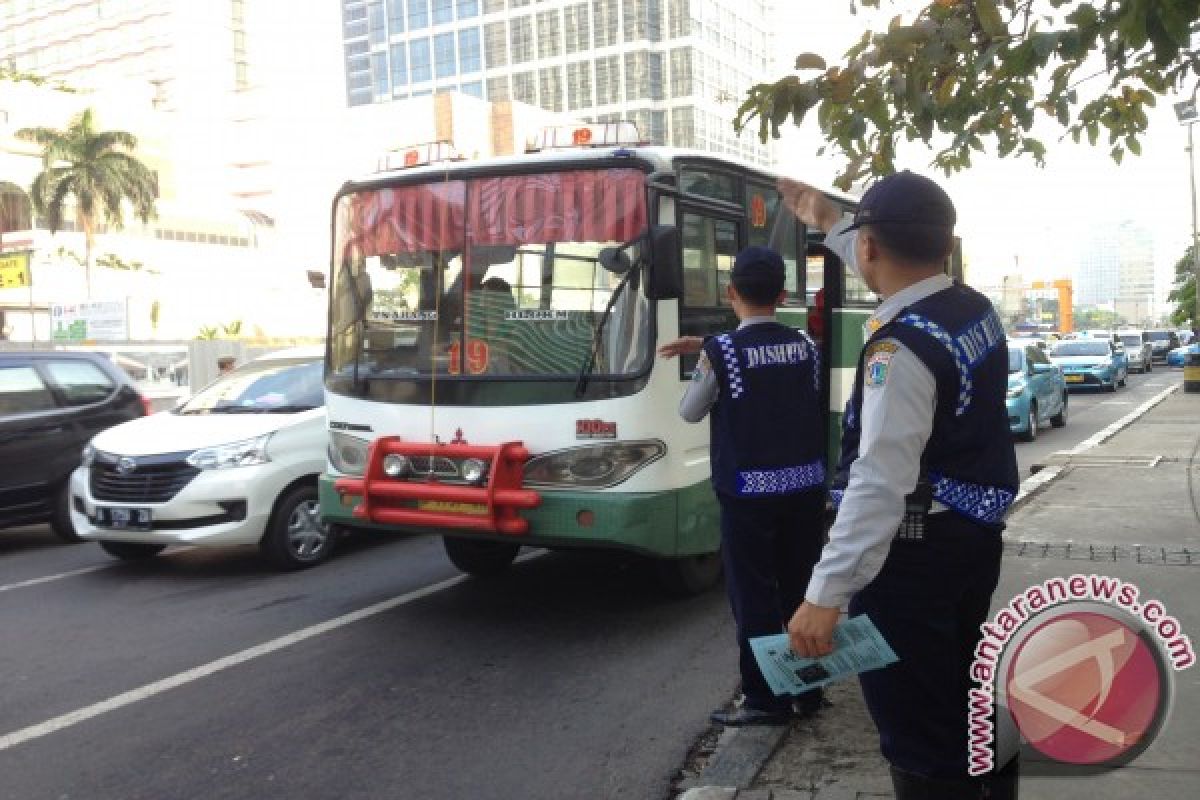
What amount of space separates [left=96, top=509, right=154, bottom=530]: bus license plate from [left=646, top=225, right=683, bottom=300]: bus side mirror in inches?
→ 163

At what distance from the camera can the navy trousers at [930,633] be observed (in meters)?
2.44

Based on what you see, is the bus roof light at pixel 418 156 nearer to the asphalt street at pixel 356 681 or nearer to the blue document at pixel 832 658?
the asphalt street at pixel 356 681

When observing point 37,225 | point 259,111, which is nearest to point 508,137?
point 259,111

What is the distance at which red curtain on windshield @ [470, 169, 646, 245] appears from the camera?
18.6 ft

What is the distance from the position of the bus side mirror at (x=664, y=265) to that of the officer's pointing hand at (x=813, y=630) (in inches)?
126

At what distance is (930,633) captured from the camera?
2453mm

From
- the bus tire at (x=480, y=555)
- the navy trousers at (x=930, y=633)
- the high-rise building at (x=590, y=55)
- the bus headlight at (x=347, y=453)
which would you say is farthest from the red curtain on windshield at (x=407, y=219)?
the high-rise building at (x=590, y=55)

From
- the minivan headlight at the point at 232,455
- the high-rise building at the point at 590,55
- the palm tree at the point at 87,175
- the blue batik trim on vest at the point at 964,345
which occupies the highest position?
the high-rise building at the point at 590,55

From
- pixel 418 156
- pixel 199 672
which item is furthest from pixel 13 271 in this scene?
pixel 199 672

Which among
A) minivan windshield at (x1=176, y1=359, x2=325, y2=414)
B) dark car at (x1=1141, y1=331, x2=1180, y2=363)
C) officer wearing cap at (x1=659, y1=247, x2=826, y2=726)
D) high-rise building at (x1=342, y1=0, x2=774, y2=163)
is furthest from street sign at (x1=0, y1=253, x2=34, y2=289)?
high-rise building at (x1=342, y1=0, x2=774, y2=163)

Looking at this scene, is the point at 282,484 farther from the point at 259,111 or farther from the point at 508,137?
the point at 259,111

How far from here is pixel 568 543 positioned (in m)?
5.59

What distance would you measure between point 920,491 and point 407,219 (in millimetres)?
4401

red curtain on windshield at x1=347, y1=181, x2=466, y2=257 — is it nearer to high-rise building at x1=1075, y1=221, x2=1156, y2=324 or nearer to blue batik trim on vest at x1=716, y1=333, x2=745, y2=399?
blue batik trim on vest at x1=716, y1=333, x2=745, y2=399
